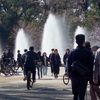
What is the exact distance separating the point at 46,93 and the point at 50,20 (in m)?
47.6

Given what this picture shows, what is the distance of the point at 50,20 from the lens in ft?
210

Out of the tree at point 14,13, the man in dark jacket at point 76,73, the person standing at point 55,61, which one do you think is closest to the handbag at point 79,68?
the man in dark jacket at point 76,73

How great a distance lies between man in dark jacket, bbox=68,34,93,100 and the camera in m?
10.3

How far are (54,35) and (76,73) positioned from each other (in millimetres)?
45777

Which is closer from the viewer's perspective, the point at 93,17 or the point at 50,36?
the point at 50,36

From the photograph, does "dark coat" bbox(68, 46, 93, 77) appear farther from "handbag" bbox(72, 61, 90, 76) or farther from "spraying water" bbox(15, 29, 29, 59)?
"spraying water" bbox(15, 29, 29, 59)

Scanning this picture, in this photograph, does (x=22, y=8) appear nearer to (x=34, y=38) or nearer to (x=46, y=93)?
(x=34, y=38)

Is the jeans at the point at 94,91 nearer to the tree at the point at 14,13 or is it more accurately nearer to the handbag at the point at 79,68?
the handbag at the point at 79,68

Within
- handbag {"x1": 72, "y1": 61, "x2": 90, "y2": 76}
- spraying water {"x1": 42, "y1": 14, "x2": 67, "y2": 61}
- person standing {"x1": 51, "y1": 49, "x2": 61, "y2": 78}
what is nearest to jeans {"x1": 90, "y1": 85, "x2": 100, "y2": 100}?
handbag {"x1": 72, "y1": 61, "x2": 90, "y2": 76}

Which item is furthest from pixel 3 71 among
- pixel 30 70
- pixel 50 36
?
pixel 50 36

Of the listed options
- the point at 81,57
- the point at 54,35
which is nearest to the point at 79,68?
the point at 81,57

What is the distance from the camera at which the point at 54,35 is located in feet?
184

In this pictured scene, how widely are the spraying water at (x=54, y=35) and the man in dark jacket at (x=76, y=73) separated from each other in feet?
132

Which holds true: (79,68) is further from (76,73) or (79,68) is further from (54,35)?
(54,35)
